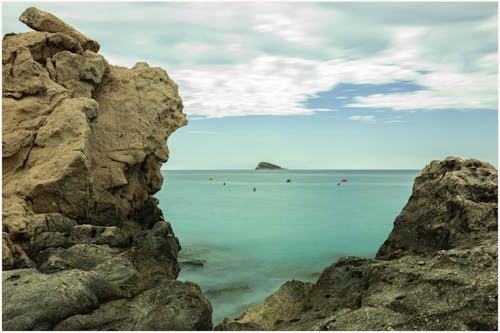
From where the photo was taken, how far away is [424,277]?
28.6 feet

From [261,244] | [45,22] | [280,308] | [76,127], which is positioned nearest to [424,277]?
[280,308]

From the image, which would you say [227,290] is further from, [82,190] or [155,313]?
[155,313]

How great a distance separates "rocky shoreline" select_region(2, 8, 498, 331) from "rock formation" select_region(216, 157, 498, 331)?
31 mm

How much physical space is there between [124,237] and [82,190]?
6.30 feet

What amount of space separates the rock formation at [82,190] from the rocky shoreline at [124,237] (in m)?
0.04

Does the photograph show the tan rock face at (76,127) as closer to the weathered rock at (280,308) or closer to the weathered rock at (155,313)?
the weathered rock at (155,313)

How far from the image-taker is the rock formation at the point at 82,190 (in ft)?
28.7

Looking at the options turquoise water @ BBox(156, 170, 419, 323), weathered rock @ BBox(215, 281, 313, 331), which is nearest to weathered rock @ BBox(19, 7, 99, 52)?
turquoise water @ BBox(156, 170, 419, 323)

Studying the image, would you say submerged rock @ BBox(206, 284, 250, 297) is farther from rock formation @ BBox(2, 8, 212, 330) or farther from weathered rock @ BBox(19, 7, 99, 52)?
weathered rock @ BBox(19, 7, 99, 52)

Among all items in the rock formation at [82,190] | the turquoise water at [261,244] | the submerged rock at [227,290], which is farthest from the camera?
the turquoise water at [261,244]

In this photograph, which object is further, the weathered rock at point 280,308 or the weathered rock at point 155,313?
the weathered rock at point 280,308

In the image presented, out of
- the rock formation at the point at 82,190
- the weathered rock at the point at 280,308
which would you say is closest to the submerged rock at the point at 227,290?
the rock formation at the point at 82,190

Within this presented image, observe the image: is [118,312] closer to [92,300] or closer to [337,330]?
[92,300]

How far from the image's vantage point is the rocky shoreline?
Result: 822 cm
